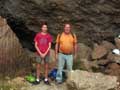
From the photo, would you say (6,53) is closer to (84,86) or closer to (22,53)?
(22,53)

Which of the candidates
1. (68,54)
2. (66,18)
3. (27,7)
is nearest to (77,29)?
(66,18)

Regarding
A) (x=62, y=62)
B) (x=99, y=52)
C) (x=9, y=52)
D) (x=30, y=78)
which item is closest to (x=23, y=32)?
(x=9, y=52)

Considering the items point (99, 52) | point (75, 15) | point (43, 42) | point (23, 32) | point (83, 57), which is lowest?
point (83, 57)

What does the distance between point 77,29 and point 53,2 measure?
55.1 inches

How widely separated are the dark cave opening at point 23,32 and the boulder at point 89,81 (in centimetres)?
388

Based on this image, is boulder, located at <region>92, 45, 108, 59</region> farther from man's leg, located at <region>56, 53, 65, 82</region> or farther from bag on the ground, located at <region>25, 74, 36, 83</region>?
bag on the ground, located at <region>25, 74, 36, 83</region>

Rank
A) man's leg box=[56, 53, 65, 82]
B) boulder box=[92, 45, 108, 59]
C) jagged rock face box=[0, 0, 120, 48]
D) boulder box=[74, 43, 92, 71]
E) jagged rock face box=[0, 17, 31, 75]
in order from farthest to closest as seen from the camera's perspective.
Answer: jagged rock face box=[0, 0, 120, 48] < boulder box=[92, 45, 108, 59] < boulder box=[74, 43, 92, 71] < jagged rock face box=[0, 17, 31, 75] < man's leg box=[56, 53, 65, 82]

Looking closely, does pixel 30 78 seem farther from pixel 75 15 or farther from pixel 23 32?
pixel 23 32

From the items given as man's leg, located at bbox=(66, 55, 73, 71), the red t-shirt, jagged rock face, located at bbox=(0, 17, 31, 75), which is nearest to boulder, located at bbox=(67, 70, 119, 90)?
man's leg, located at bbox=(66, 55, 73, 71)

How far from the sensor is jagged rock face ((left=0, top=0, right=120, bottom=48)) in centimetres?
1585

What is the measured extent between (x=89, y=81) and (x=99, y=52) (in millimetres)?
2460

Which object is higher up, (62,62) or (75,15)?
(75,15)

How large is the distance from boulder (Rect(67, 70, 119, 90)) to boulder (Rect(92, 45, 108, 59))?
1.89 meters

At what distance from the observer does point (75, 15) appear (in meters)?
16.0
